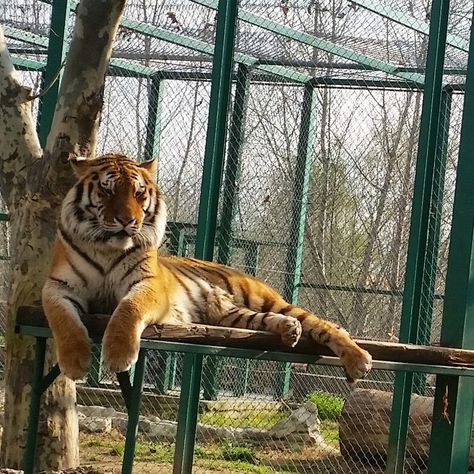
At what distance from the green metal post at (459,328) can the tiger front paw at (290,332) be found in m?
0.81

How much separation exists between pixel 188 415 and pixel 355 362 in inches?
64.1

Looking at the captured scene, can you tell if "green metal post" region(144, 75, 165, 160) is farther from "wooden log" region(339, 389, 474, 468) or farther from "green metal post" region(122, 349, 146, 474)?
"green metal post" region(122, 349, 146, 474)

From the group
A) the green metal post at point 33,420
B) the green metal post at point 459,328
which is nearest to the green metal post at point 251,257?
the green metal post at point 459,328

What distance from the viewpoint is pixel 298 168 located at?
6461 millimetres

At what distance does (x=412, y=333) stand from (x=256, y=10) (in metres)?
2.55

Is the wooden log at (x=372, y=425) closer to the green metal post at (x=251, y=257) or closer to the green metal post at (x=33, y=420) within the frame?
the green metal post at (x=251, y=257)

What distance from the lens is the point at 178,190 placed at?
6684mm

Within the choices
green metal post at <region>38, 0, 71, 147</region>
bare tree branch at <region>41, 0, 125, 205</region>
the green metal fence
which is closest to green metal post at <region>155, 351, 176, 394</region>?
the green metal fence

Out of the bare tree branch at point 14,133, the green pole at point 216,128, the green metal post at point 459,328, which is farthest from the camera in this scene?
the green pole at point 216,128

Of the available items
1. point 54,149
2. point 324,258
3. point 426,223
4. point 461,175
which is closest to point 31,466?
point 54,149

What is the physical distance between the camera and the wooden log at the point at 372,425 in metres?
5.54

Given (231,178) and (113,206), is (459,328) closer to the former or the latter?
(113,206)

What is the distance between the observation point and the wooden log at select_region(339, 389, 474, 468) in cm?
554

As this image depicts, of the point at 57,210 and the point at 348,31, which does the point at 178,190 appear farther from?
the point at 57,210
